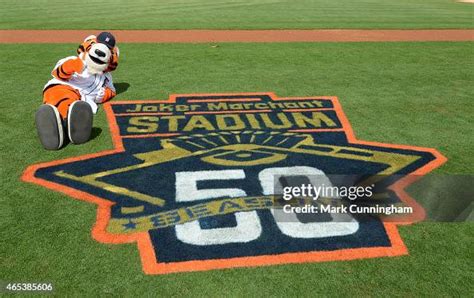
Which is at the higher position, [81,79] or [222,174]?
[81,79]

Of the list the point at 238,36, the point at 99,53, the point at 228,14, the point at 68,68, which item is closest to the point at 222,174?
the point at 99,53

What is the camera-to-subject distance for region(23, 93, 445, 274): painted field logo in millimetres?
3799

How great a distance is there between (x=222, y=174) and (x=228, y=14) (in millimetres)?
12649

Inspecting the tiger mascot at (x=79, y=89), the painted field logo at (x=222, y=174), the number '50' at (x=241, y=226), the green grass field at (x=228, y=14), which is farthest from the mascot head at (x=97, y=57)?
the green grass field at (x=228, y=14)

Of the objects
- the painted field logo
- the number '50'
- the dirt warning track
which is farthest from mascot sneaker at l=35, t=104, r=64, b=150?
the dirt warning track

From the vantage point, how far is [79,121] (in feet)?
17.8

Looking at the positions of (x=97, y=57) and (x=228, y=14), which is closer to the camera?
(x=97, y=57)

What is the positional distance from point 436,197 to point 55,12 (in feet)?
51.0

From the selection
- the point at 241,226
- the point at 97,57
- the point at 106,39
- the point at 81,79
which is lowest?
the point at 241,226

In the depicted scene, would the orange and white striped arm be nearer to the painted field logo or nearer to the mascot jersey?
the mascot jersey

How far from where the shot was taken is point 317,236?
12.9 ft

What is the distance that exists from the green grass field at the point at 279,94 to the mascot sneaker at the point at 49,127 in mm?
162

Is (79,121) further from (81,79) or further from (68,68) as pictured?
(81,79)

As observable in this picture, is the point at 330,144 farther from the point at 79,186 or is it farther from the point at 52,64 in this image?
the point at 52,64
